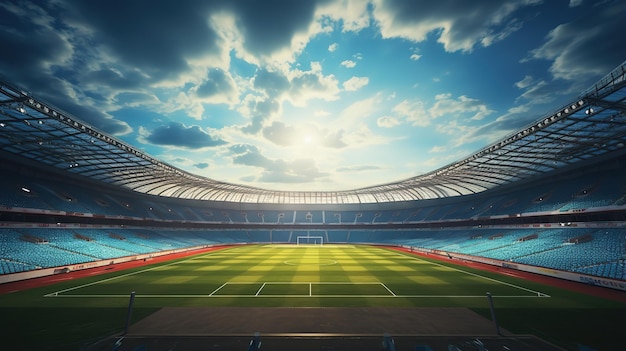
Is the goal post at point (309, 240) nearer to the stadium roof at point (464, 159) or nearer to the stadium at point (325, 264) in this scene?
the stadium at point (325, 264)

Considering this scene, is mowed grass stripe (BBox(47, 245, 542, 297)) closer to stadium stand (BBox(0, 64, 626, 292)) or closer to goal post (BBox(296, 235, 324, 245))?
stadium stand (BBox(0, 64, 626, 292))

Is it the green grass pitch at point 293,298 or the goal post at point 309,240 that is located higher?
the green grass pitch at point 293,298

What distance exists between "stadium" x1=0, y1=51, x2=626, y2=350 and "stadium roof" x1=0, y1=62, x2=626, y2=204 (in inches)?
7.7

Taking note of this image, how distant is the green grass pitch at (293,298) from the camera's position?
11812 millimetres

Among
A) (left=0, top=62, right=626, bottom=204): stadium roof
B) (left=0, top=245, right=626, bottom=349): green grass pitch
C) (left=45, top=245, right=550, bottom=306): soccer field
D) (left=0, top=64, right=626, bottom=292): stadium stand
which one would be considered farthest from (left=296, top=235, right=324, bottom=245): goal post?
(left=0, top=245, right=626, bottom=349): green grass pitch

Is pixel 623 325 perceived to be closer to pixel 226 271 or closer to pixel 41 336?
pixel 41 336

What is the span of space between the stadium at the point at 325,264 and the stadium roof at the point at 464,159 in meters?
0.20

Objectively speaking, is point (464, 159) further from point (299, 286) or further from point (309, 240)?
point (309, 240)

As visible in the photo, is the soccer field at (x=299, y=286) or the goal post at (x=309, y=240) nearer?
the soccer field at (x=299, y=286)

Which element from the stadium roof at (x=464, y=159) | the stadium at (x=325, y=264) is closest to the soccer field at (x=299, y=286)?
the stadium at (x=325, y=264)

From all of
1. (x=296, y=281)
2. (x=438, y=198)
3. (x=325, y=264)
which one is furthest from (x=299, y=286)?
(x=438, y=198)

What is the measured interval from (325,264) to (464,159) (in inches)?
907

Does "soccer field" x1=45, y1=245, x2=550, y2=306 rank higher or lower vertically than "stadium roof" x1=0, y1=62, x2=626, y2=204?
lower

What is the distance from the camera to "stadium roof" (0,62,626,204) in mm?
18359
